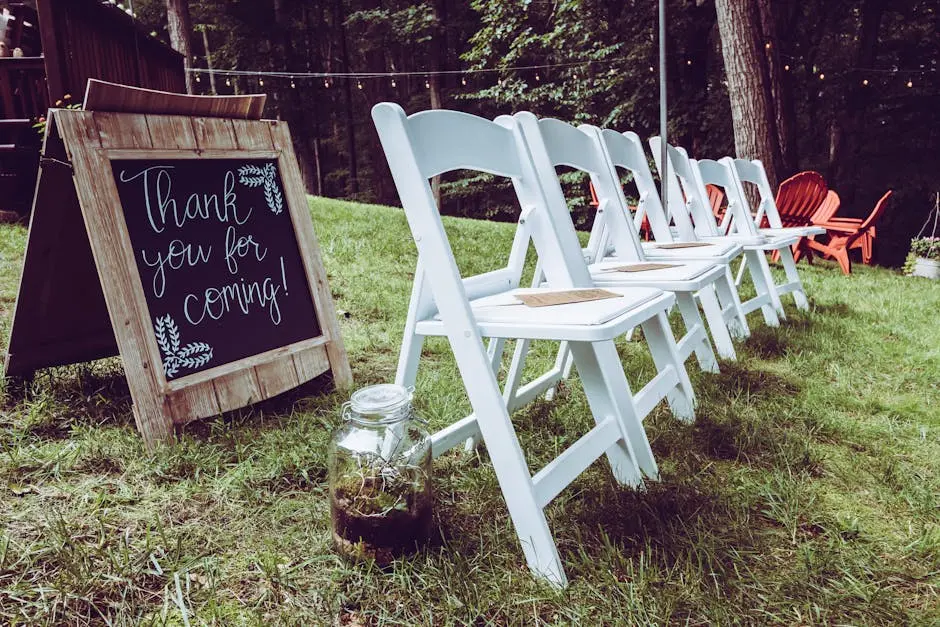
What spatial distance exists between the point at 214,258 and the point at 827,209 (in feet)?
21.8

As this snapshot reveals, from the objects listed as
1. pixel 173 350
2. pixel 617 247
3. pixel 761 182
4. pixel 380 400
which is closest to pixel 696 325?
pixel 617 247

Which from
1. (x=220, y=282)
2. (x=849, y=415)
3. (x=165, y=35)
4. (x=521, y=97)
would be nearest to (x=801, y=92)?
(x=521, y=97)

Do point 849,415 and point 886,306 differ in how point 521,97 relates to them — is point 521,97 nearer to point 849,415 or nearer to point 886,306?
point 886,306

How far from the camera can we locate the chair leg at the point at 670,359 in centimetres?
214

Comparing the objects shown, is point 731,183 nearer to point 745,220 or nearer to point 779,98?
point 745,220

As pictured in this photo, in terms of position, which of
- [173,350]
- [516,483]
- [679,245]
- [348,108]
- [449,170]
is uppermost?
[348,108]

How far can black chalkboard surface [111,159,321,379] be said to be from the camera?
2.12m

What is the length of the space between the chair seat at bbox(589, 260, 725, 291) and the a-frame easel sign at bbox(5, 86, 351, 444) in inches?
44.2

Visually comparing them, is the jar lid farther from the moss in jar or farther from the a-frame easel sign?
the a-frame easel sign

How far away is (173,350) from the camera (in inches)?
83.4

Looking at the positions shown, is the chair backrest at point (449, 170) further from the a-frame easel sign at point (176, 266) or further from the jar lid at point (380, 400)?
the a-frame easel sign at point (176, 266)

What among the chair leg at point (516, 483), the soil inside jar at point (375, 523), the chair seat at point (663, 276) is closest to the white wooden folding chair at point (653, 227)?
the chair seat at point (663, 276)

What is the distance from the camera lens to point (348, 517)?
1.47m

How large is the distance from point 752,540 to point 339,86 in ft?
69.9
